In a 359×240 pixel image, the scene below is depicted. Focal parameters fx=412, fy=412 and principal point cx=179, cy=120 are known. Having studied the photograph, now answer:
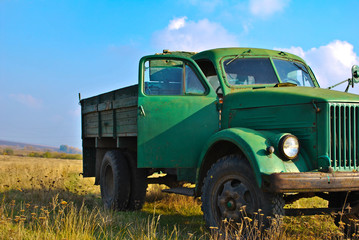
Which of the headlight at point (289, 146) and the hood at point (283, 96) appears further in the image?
the hood at point (283, 96)

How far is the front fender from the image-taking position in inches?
165

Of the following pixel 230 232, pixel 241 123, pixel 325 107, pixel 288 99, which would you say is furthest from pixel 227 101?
pixel 230 232

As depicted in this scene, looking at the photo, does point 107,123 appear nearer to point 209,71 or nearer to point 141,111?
point 141,111

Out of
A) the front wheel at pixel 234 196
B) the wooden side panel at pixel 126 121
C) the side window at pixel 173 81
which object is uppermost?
the side window at pixel 173 81

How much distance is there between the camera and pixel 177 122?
18.4ft

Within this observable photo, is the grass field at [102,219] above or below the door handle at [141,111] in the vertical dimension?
A: below

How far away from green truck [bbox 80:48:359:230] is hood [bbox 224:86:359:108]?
1cm

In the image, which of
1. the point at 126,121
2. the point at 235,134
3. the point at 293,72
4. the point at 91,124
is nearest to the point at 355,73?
the point at 293,72

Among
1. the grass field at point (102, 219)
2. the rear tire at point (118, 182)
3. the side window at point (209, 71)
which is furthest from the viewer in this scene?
the rear tire at point (118, 182)

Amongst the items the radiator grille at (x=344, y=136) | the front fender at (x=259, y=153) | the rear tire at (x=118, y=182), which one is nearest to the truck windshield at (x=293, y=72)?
the radiator grille at (x=344, y=136)

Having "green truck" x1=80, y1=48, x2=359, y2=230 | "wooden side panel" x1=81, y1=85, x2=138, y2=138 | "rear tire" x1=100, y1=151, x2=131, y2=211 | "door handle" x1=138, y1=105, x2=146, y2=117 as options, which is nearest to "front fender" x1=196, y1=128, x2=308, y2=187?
"green truck" x1=80, y1=48, x2=359, y2=230

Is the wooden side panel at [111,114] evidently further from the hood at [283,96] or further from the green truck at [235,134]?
the hood at [283,96]

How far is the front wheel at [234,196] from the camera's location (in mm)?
4262

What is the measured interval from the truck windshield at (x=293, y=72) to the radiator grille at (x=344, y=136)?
4.43ft
